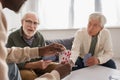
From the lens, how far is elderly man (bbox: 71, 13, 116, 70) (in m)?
2.58

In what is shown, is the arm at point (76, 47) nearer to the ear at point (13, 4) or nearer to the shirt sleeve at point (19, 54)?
the shirt sleeve at point (19, 54)

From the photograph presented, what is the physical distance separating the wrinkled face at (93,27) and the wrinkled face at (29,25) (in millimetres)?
602

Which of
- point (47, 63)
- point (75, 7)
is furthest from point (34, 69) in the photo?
point (75, 7)

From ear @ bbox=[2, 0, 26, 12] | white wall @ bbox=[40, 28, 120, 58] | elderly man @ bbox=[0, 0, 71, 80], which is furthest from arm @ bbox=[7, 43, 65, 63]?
white wall @ bbox=[40, 28, 120, 58]

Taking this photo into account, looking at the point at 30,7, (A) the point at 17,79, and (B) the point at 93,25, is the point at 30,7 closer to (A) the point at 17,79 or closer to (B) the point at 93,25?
(B) the point at 93,25

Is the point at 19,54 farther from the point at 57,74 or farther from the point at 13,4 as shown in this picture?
the point at 13,4

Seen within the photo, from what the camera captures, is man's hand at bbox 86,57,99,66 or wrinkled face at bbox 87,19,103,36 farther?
wrinkled face at bbox 87,19,103,36

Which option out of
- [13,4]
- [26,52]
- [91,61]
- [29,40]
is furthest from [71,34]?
[13,4]

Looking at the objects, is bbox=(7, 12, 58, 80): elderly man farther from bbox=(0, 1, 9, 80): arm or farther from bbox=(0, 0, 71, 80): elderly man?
bbox=(0, 1, 9, 80): arm

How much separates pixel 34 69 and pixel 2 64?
5.84 ft

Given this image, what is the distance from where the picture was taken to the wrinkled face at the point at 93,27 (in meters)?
2.57

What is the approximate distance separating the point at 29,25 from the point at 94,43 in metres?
0.77

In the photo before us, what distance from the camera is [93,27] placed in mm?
2572

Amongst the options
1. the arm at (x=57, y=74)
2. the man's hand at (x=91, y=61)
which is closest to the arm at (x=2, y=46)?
the arm at (x=57, y=74)
